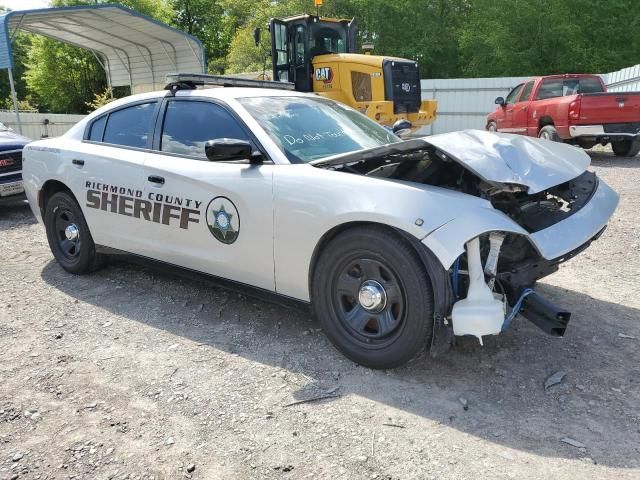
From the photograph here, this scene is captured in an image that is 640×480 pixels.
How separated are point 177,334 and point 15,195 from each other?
544cm

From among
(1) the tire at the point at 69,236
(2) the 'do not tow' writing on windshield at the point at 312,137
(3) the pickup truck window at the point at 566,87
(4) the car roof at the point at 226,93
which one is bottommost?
(1) the tire at the point at 69,236

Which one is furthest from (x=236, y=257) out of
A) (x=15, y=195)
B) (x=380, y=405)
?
(x=15, y=195)

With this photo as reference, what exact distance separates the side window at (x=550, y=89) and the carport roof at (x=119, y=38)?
10.5 metres

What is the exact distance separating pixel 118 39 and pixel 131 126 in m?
16.0

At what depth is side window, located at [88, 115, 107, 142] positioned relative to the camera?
4.90m

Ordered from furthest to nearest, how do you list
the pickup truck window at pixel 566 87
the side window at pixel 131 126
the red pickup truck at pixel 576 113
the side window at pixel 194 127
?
the pickup truck window at pixel 566 87 < the red pickup truck at pixel 576 113 < the side window at pixel 131 126 < the side window at pixel 194 127

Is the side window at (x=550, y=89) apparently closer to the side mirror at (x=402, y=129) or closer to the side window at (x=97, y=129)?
the side mirror at (x=402, y=129)

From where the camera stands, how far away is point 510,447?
102 inches

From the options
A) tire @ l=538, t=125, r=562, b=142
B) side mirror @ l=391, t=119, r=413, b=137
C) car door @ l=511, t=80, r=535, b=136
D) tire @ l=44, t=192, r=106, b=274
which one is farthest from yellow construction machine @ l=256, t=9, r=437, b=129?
tire @ l=44, t=192, r=106, b=274

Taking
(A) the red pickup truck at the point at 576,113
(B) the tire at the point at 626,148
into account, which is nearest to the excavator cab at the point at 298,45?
(A) the red pickup truck at the point at 576,113

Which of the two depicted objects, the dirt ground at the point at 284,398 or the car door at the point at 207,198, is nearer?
the dirt ground at the point at 284,398

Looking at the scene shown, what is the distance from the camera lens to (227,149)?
349 centimetres

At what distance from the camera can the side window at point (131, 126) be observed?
4.51 metres

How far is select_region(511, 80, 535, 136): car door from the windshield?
984 cm
